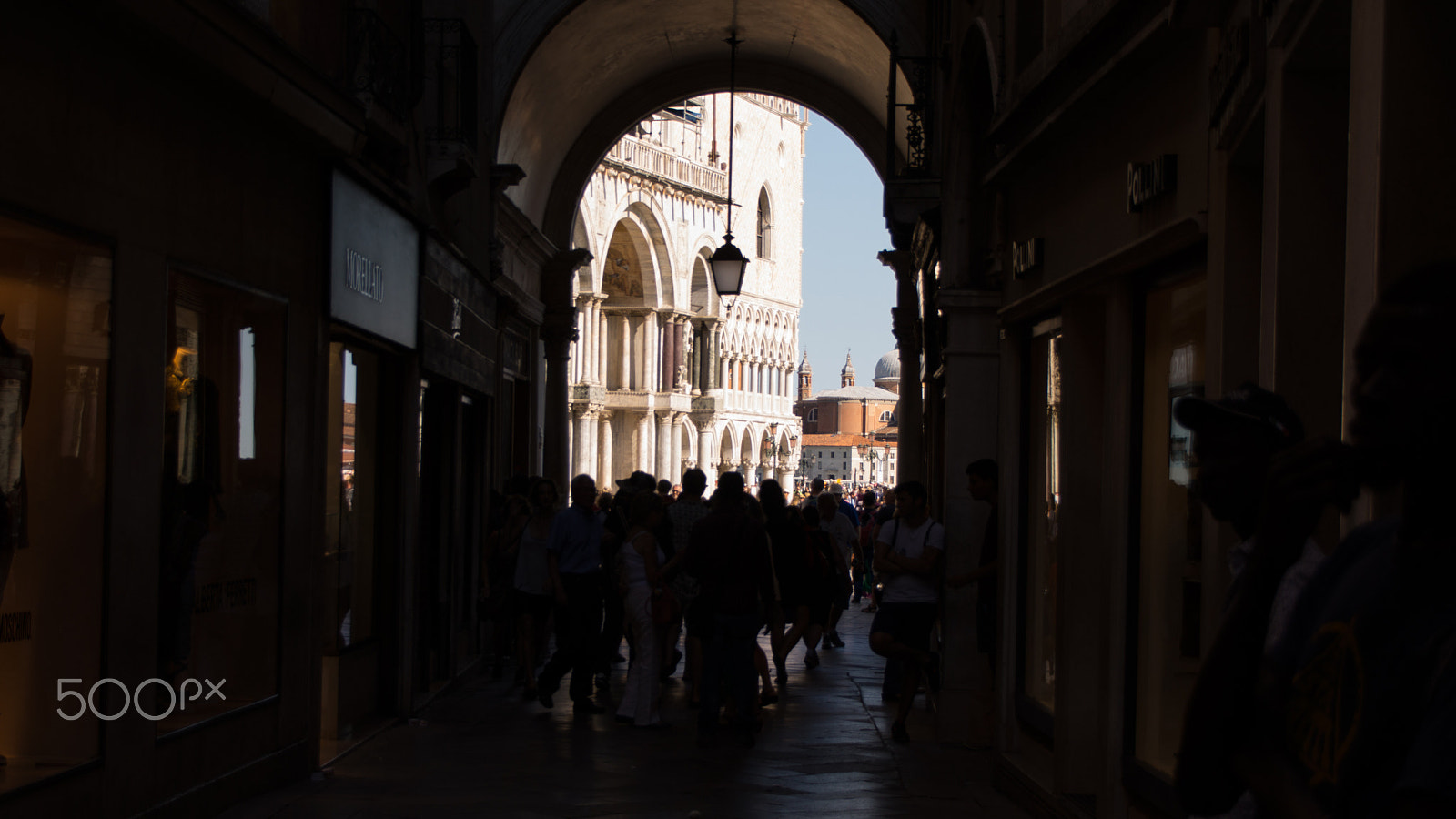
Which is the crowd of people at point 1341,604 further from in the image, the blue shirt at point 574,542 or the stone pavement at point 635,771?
the blue shirt at point 574,542

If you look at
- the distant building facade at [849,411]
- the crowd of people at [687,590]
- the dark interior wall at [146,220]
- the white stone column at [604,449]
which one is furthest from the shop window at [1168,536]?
the distant building facade at [849,411]

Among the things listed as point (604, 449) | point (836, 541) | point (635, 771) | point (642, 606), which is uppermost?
point (604, 449)

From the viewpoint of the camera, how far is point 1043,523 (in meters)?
8.30

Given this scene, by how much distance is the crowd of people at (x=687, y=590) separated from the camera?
10297mm

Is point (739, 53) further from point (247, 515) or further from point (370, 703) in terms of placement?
point (247, 515)

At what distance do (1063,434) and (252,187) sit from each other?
13.2 ft

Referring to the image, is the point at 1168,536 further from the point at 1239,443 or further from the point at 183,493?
the point at 183,493

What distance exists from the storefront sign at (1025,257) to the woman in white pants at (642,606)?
10.7 feet

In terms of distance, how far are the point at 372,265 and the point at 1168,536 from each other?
5478 mm

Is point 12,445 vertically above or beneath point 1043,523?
above

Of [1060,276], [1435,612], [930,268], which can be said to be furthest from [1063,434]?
[930,268]

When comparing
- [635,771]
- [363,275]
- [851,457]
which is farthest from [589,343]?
[851,457]

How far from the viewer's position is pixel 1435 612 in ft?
4.84

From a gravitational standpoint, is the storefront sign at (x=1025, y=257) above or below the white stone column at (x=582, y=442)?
above
